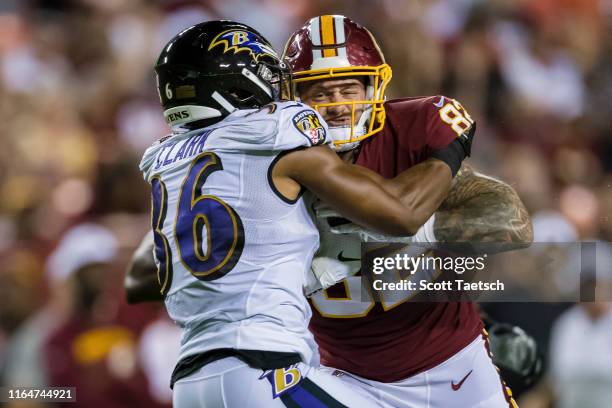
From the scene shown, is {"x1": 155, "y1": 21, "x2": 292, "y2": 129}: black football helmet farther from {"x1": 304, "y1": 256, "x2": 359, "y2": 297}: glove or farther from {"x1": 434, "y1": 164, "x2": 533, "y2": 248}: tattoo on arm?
{"x1": 434, "y1": 164, "x2": 533, "y2": 248}: tattoo on arm

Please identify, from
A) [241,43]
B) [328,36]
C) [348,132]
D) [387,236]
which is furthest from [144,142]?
[387,236]

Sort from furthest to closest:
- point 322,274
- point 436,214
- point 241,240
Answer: point 436,214
point 322,274
point 241,240

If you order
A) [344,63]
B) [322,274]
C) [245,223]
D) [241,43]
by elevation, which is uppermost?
[241,43]

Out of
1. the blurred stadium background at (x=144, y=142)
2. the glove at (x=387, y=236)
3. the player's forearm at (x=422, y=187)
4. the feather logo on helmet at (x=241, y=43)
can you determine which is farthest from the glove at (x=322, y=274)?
the blurred stadium background at (x=144, y=142)

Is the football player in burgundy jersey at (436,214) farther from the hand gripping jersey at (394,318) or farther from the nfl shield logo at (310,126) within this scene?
the nfl shield logo at (310,126)

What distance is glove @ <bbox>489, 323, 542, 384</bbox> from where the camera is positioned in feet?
11.2

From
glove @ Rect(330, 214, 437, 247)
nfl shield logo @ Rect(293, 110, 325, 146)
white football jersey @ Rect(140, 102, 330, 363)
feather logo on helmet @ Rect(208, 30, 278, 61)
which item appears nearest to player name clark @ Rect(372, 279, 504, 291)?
glove @ Rect(330, 214, 437, 247)

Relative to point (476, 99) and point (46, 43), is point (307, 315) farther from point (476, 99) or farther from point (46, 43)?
point (46, 43)

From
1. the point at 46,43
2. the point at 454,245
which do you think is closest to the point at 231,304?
the point at 454,245

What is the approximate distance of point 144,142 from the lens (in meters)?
5.99

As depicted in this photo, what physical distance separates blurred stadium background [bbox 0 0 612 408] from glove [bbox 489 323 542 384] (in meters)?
0.31

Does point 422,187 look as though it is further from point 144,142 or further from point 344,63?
point 144,142

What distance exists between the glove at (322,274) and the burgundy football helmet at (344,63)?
1.25 feet

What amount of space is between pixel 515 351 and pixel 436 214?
782 millimetres
